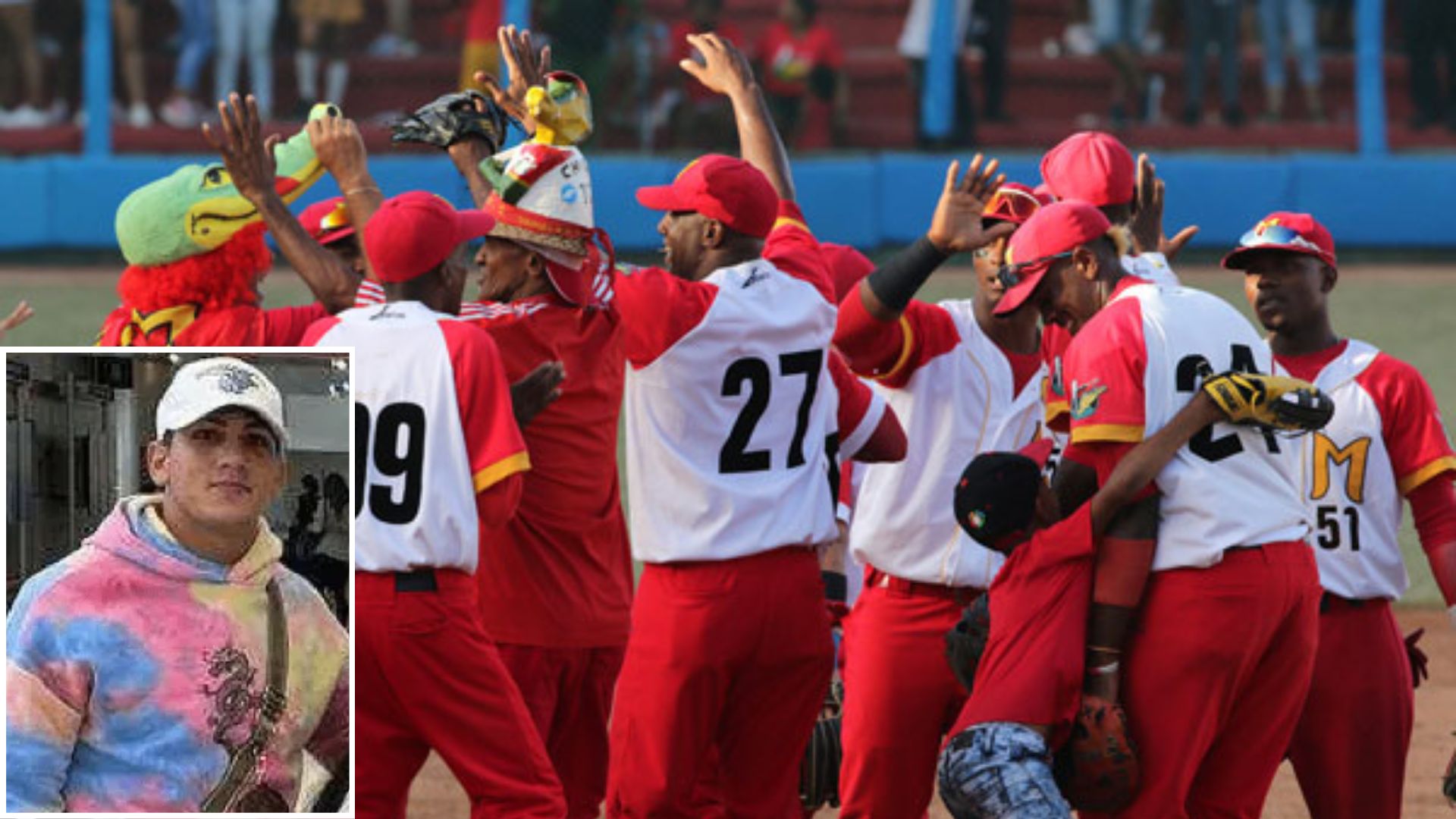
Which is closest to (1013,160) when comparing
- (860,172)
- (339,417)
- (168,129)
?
(860,172)

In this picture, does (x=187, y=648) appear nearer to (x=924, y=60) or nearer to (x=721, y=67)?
(x=721, y=67)

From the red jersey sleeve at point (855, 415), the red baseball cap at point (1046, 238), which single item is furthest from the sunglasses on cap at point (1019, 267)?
the red jersey sleeve at point (855, 415)

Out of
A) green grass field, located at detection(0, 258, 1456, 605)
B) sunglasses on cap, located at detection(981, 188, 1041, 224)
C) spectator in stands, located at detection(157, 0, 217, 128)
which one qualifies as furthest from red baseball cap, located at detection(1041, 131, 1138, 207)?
spectator in stands, located at detection(157, 0, 217, 128)

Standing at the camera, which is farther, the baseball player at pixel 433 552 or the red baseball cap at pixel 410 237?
the red baseball cap at pixel 410 237

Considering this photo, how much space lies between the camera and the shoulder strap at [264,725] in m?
3.95

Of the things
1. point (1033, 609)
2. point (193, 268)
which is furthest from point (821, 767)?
point (193, 268)

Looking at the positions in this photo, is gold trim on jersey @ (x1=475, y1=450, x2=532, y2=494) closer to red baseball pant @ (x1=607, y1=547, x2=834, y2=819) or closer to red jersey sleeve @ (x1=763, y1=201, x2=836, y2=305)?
red baseball pant @ (x1=607, y1=547, x2=834, y2=819)

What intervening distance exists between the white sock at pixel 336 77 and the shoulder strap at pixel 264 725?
14.2 meters

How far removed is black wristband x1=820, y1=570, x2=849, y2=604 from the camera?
6629 mm

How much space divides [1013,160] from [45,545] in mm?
13943

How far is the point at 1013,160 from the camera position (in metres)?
17.2

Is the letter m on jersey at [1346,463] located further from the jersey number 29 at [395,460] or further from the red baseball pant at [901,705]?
the jersey number 29 at [395,460]

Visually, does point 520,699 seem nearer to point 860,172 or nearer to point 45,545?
point 45,545

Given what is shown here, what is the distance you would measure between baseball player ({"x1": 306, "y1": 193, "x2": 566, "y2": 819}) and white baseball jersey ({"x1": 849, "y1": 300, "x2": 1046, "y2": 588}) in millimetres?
1208
